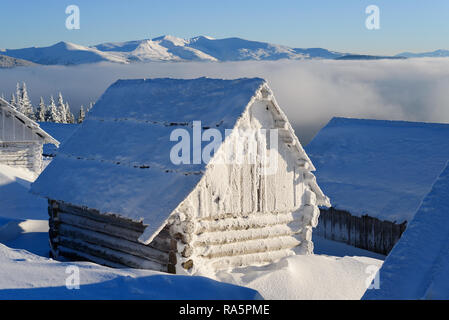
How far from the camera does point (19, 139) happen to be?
31859 millimetres

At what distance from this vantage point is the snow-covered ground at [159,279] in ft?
26.9

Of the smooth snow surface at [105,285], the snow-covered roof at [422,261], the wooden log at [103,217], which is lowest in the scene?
the wooden log at [103,217]

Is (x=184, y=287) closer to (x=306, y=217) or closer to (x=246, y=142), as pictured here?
(x=246, y=142)

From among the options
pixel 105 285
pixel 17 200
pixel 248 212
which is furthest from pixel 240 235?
pixel 17 200

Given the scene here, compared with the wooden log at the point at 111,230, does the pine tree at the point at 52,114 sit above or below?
above

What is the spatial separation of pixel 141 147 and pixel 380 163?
15.4 meters

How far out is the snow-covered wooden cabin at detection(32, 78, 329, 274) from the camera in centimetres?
1202

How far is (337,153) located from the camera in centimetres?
2825

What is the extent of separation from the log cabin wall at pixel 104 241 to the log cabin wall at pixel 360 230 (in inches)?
467

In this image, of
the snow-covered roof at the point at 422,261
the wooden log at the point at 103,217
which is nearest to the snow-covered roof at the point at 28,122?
the wooden log at the point at 103,217

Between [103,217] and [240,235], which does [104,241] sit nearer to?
[103,217]

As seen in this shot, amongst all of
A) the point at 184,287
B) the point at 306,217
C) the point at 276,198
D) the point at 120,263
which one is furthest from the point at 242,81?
the point at 184,287

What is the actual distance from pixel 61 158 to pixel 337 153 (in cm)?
1614

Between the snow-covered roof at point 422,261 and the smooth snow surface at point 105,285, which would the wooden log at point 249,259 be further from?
the snow-covered roof at point 422,261
